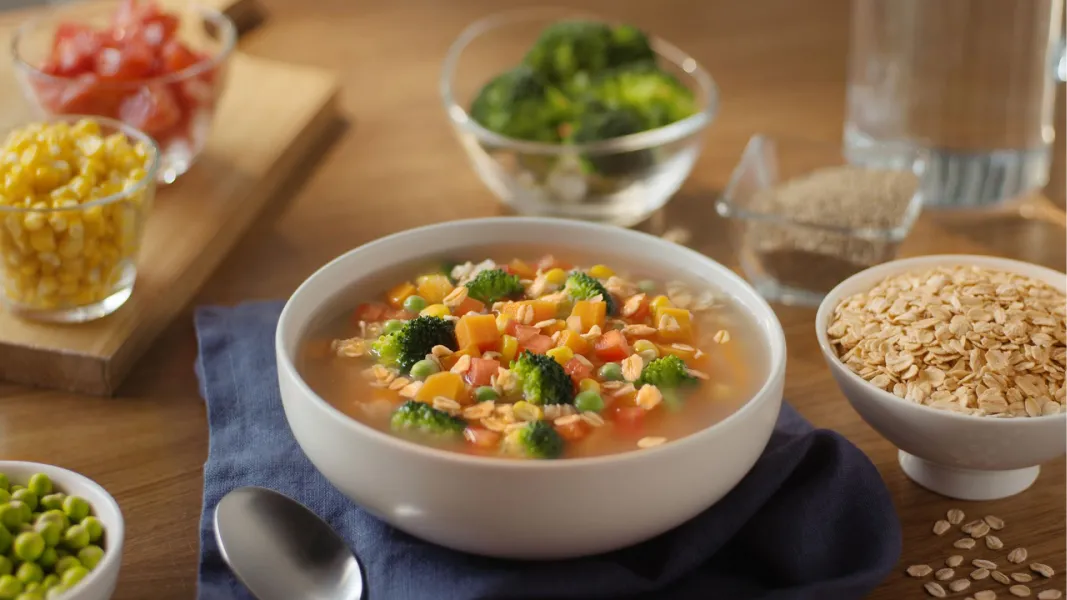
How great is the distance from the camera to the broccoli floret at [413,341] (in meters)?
1.70

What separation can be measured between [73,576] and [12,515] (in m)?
0.14

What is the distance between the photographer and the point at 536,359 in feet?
5.37

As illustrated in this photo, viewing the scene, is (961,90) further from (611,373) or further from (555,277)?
(611,373)

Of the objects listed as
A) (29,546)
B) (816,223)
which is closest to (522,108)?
(816,223)

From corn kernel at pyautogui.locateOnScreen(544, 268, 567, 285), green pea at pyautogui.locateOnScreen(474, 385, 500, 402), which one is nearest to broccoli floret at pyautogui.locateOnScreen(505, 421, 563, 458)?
green pea at pyautogui.locateOnScreen(474, 385, 500, 402)

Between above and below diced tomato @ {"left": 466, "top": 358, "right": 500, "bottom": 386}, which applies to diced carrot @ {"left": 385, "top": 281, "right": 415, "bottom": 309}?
below

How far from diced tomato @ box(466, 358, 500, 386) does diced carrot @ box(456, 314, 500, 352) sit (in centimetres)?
5

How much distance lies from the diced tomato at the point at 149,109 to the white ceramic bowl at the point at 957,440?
1467 mm

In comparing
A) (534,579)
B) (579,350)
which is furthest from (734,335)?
(534,579)

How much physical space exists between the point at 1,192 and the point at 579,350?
3.52ft

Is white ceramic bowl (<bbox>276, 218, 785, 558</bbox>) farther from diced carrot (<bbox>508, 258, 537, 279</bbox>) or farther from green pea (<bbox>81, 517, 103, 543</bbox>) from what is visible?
diced carrot (<bbox>508, 258, 537, 279</bbox>)

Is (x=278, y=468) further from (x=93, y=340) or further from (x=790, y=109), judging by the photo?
(x=790, y=109)

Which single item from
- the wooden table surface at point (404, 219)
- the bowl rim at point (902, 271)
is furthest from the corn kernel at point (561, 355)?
the wooden table surface at point (404, 219)

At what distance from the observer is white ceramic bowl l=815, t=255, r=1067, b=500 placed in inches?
65.7
